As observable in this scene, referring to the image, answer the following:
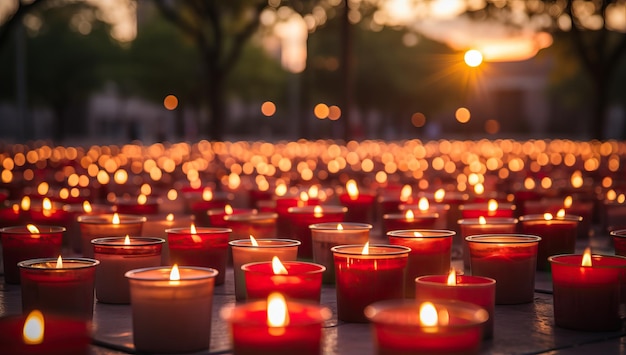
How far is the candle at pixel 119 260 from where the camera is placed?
6453mm

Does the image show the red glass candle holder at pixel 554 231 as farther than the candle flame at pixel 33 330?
Yes

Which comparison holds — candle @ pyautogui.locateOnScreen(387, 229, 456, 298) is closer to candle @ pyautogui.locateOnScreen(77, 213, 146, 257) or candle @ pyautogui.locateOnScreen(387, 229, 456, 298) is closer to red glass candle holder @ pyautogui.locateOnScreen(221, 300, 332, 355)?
candle @ pyautogui.locateOnScreen(77, 213, 146, 257)

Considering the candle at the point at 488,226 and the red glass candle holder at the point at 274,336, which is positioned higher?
the candle at the point at 488,226

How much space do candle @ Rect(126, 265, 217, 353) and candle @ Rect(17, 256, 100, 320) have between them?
23.9 inches

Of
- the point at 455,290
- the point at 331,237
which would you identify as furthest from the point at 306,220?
the point at 455,290

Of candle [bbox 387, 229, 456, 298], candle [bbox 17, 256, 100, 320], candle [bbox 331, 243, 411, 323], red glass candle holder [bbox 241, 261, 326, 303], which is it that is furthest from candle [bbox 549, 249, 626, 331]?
candle [bbox 17, 256, 100, 320]

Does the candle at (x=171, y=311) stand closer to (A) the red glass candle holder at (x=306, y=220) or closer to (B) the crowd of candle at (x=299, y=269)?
(B) the crowd of candle at (x=299, y=269)

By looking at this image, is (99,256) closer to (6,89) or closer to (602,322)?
(602,322)

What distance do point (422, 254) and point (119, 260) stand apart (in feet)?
5.76

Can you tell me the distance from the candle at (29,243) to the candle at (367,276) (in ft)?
7.07

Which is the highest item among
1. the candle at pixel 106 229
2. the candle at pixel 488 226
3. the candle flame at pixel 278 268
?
the candle at pixel 106 229

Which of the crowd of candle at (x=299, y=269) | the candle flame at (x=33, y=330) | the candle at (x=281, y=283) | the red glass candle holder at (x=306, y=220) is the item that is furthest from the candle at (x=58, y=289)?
the red glass candle holder at (x=306, y=220)

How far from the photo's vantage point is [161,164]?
832 inches

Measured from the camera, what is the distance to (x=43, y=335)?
4047mm
